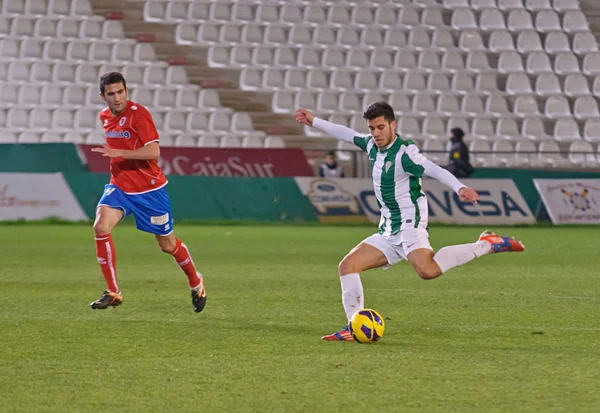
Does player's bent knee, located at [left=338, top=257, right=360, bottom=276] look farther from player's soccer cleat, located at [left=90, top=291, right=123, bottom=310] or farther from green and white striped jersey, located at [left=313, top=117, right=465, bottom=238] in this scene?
player's soccer cleat, located at [left=90, top=291, right=123, bottom=310]

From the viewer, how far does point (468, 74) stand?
950 inches

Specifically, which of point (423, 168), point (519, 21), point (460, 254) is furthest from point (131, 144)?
point (519, 21)

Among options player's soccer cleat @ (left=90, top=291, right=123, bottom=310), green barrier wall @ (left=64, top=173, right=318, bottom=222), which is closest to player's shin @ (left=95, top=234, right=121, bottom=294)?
player's soccer cleat @ (left=90, top=291, right=123, bottom=310)

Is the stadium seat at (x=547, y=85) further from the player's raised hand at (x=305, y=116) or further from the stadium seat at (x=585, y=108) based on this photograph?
the player's raised hand at (x=305, y=116)

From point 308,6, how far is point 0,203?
366 inches

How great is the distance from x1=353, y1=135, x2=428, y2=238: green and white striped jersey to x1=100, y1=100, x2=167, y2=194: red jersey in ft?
6.66

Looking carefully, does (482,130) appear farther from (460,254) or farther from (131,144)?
(460,254)

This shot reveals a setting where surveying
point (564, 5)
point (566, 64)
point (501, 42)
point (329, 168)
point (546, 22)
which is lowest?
point (329, 168)

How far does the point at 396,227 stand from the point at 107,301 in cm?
228

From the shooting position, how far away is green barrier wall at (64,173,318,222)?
20234mm

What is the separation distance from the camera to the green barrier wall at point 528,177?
19.9 metres

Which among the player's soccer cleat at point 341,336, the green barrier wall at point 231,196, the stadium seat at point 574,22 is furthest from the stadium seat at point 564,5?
the player's soccer cleat at point 341,336

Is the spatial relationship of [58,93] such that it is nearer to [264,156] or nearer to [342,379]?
[264,156]

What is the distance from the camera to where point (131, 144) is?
26.7ft
